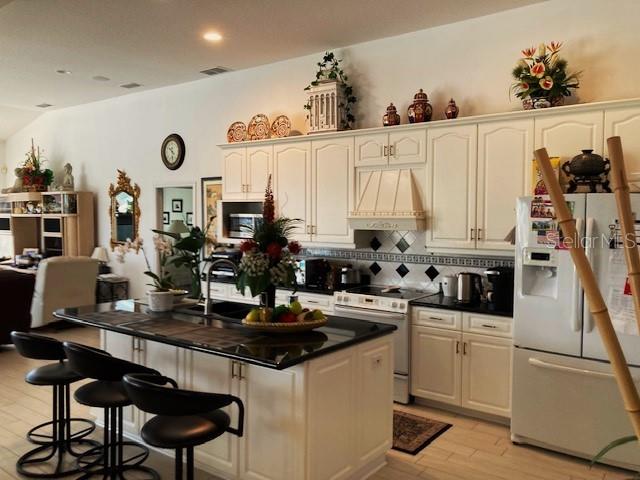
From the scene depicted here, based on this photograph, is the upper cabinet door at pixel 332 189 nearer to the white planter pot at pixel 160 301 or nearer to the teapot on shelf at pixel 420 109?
the teapot on shelf at pixel 420 109

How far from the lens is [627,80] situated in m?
3.96

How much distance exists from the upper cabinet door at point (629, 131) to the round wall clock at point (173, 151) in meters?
5.15

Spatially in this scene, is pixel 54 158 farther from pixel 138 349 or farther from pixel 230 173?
pixel 138 349

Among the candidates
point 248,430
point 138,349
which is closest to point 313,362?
point 248,430

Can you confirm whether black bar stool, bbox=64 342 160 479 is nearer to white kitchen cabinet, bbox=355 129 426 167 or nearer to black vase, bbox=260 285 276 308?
black vase, bbox=260 285 276 308

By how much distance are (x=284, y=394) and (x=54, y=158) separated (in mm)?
8007

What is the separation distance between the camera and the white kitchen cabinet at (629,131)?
366cm

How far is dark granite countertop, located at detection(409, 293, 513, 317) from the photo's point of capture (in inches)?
162

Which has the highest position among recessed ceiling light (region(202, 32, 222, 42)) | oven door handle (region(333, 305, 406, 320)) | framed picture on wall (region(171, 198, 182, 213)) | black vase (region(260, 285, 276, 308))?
recessed ceiling light (region(202, 32, 222, 42))

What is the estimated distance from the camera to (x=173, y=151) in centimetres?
719

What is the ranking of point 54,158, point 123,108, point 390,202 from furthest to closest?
point 54,158
point 123,108
point 390,202

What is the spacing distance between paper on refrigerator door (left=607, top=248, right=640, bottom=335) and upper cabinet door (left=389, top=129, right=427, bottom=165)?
1.81 m

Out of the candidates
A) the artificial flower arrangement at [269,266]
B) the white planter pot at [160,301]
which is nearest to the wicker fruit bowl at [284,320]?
the artificial flower arrangement at [269,266]

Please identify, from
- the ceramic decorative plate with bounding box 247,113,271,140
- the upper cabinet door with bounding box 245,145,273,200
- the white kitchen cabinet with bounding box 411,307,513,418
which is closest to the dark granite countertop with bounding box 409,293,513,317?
the white kitchen cabinet with bounding box 411,307,513,418
